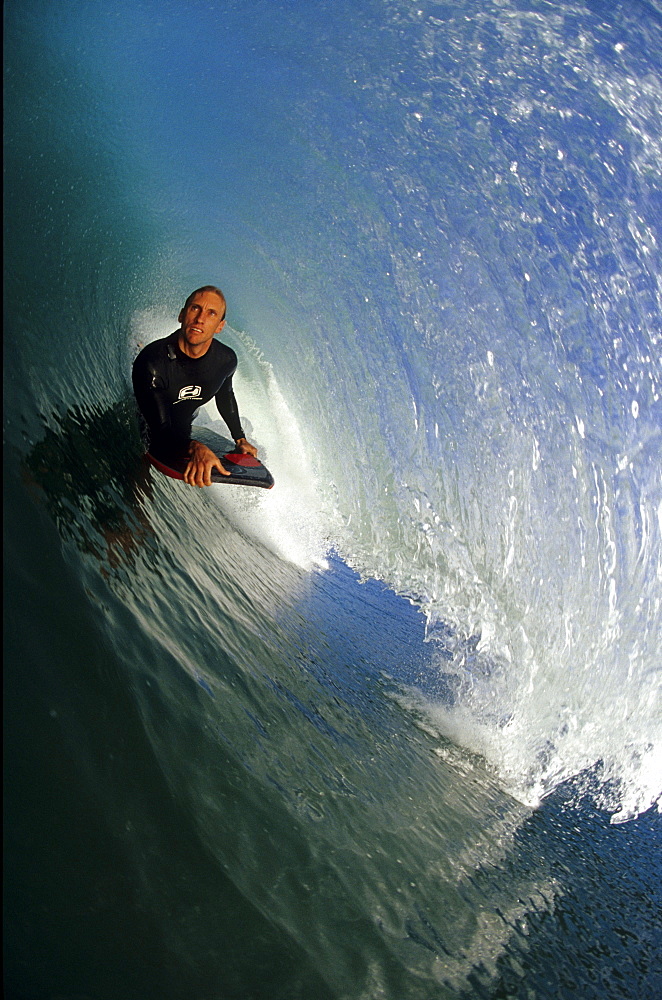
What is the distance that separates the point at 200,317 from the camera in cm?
430

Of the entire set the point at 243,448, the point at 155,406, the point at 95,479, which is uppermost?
the point at 243,448

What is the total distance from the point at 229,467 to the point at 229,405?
57 centimetres

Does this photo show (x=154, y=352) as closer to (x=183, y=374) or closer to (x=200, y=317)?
(x=183, y=374)

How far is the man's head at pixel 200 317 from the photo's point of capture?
169 inches

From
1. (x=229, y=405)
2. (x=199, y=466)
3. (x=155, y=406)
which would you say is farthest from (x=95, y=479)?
(x=229, y=405)

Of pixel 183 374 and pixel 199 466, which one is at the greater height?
pixel 183 374

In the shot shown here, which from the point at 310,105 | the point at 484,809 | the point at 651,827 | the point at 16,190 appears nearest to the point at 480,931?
the point at 484,809

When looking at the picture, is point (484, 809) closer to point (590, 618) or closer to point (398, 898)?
point (398, 898)

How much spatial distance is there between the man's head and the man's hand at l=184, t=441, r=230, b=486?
66 centimetres

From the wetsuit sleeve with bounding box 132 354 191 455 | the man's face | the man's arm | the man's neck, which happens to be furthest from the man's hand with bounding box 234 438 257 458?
the man's face

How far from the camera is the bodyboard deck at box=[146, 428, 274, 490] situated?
14.4 feet

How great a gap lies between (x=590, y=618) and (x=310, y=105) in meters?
5.84

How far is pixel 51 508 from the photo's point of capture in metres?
2.62

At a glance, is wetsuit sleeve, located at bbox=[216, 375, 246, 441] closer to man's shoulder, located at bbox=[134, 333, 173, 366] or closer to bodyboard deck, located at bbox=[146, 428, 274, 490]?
bodyboard deck, located at bbox=[146, 428, 274, 490]
